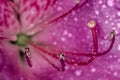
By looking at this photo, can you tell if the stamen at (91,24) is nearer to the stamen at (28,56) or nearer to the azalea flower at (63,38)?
the azalea flower at (63,38)

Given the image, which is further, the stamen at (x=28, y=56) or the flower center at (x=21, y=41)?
the flower center at (x=21, y=41)

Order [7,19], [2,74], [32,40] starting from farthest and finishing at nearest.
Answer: [32,40] < [7,19] < [2,74]

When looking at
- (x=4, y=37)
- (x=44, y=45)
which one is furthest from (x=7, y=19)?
(x=44, y=45)

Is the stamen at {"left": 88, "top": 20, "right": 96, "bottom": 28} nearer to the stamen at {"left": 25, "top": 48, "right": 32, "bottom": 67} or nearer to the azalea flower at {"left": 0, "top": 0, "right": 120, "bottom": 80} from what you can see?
the azalea flower at {"left": 0, "top": 0, "right": 120, "bottom": 80}

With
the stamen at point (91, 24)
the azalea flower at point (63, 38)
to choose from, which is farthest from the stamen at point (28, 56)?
the stamen at point (91, 24)

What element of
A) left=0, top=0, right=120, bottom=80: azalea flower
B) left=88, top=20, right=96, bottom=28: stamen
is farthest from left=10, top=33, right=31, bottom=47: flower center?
left=88, top=20, right=96, bottom=28: stamen

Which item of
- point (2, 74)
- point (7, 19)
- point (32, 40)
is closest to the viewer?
point (2, 74)

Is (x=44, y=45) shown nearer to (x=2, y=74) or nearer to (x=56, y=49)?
(x=56, y=49)

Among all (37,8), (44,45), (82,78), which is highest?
(37,8)
